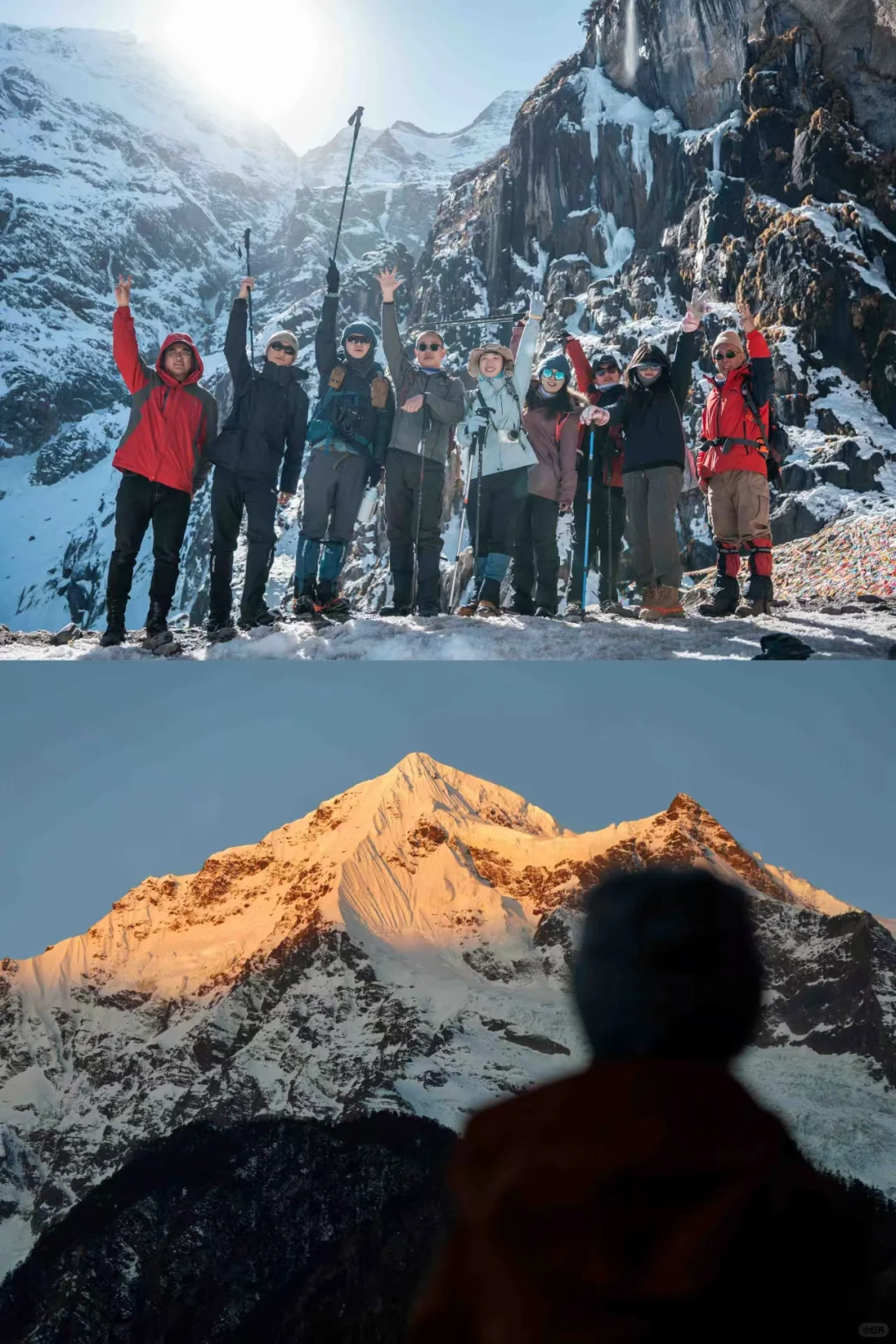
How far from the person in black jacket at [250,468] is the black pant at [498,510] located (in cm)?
102

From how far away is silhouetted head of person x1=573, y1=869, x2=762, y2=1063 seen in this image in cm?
98

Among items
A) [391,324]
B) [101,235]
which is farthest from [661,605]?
[101,235]

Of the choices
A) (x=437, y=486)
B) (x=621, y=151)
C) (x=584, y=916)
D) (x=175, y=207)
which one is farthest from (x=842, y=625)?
(x=175, y=207)

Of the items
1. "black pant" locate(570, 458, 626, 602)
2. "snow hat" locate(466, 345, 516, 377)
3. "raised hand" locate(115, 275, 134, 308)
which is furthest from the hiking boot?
"raised hand" locate(115, 275, 134, 308)

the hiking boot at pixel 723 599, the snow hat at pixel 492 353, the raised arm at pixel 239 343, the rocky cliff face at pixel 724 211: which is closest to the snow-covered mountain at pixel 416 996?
the hiking boot at pixel 723 599

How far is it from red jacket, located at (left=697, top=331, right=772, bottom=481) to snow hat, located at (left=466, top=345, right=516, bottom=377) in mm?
1145

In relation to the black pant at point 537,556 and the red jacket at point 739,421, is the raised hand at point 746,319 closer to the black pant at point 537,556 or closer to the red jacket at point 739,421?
the red jacket at point 739,421

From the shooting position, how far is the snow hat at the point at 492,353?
557 centimetres

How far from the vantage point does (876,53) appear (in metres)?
10.1

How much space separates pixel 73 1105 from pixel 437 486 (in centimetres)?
527

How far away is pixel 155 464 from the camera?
5039 mm

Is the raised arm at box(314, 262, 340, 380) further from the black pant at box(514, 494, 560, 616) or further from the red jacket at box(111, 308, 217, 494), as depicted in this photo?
the black pant at box(514, 494, 560, 616)

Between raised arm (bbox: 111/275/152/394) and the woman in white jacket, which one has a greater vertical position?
raised arm (bbox: 111/275/152/394)

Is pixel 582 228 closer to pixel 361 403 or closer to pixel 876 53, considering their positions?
pixel 876 53
